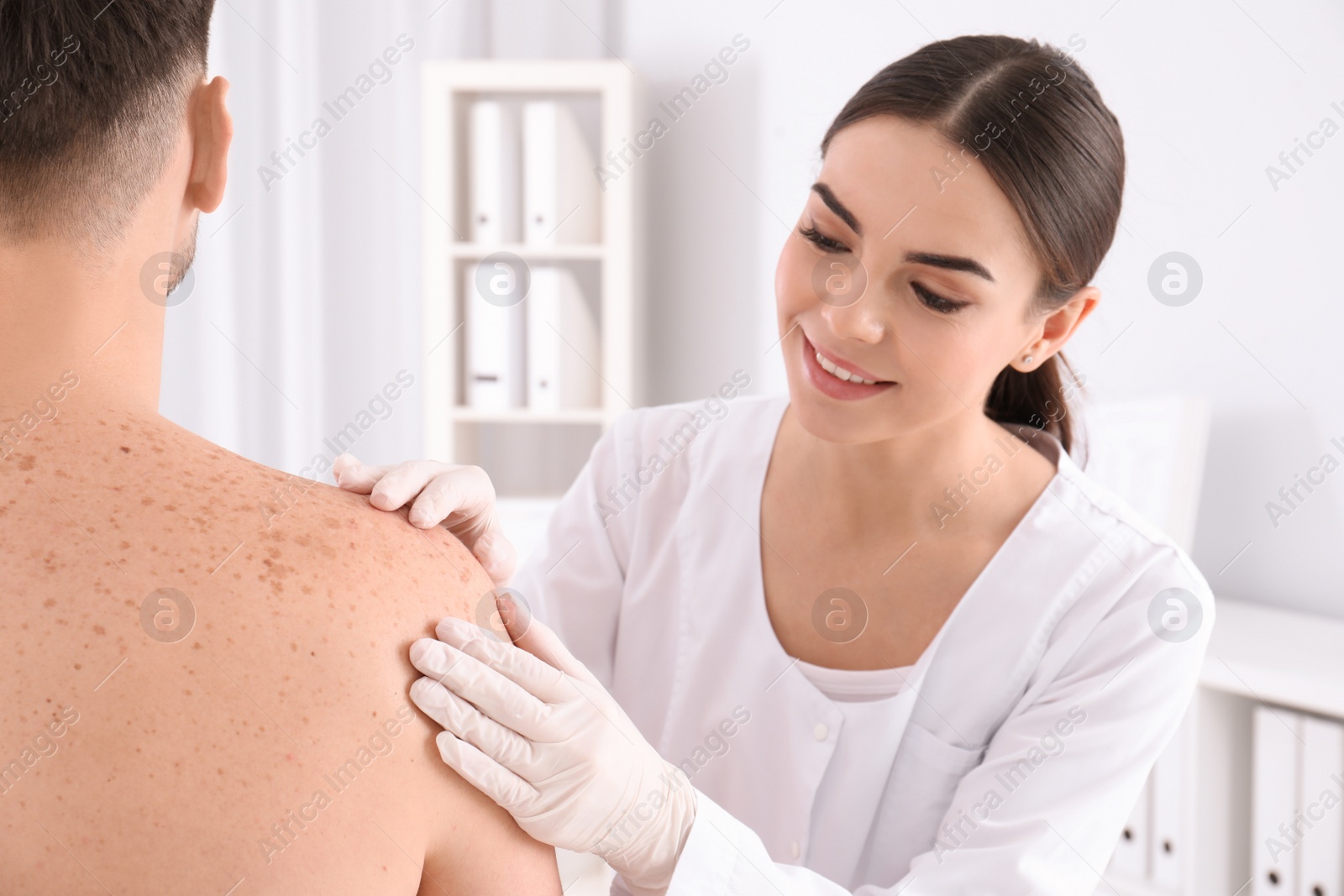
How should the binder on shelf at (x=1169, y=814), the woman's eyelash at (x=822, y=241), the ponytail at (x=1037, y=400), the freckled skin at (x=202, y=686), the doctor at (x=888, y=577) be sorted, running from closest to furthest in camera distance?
the freckled skin at (x=202, y=686) → the doctor at (x=888, y=577) → the woman's eyelash at (x=822, y=241) → the ponytail at (x=1037, y=400) → the binder on shelf at (x=1169, y=814)

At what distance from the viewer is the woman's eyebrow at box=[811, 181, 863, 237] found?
3.73ft

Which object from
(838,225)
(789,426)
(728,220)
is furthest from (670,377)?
(838,225)

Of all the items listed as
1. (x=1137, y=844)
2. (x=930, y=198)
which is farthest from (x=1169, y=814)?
(x=930, y=198)

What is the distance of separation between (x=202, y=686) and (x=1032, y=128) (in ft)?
3.28

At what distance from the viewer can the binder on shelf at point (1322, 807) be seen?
155 cm

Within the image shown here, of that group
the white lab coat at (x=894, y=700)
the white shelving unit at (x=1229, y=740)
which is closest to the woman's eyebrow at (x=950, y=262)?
the white lab coat at (x=894, y=700)

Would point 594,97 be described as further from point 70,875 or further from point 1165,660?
point 70,875

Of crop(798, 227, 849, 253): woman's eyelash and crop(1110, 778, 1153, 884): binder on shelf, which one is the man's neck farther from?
crop(1110, 778, 1153, 884): binder on shelf

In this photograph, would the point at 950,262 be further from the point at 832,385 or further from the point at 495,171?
the point at 495,171

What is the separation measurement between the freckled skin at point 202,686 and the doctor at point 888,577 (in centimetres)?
14

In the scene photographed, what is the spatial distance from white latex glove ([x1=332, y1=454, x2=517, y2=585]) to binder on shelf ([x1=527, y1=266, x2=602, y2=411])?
1753 mm

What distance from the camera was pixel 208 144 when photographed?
781mm

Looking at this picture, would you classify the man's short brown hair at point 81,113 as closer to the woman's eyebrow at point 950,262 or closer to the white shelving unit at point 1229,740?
the woman's eyebrow at point 950,262

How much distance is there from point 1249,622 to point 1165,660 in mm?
876
